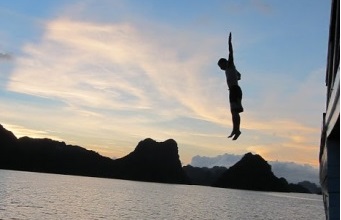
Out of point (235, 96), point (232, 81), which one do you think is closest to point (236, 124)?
point (235, 96)

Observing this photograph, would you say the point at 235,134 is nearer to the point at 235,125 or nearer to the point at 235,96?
the point at 235,125

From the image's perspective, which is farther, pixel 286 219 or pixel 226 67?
pixel 286 219

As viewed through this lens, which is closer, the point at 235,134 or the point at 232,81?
the point at 232,81

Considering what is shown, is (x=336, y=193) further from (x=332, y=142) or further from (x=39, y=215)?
(x=39, y=215)

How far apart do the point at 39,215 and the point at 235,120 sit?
7487 centimetres

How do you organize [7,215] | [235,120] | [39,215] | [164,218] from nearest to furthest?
[235,120], [7,215], [39,215], [164,218]

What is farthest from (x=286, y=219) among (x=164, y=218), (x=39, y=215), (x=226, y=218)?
(x=39, y=215)

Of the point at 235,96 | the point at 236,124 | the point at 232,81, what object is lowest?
the point at 236,124

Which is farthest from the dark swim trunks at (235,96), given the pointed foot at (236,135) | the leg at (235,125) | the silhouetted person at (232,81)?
the pointed foot at (236,135)

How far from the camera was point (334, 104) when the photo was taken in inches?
277

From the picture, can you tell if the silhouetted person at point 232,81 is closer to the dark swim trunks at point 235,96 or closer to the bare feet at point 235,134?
the dark swim trunks at point 235,96

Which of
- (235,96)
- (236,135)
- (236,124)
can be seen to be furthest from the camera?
(236,135)

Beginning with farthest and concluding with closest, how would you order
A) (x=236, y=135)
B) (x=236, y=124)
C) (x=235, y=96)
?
(x=236, y=135) < (x=236, y=124) < (x=235, y=96)

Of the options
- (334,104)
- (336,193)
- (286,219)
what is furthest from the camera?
(286,219)
